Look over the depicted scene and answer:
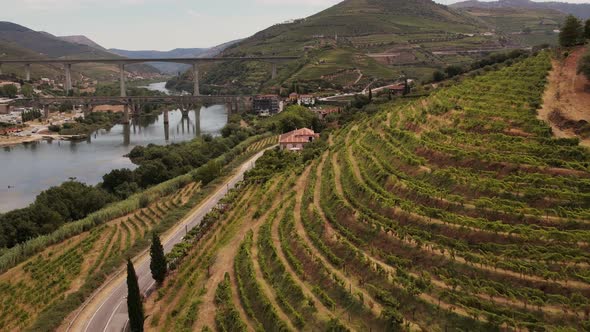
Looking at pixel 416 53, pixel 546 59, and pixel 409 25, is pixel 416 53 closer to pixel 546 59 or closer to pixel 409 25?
pixel 409 25

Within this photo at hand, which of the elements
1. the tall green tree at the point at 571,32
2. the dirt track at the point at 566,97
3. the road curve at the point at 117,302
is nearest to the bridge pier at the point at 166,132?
the road curve at the point at 117,302

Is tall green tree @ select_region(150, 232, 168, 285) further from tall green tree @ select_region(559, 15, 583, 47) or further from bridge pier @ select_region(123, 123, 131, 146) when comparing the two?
bridge pier @ select_region(123, 123, 131, 146)

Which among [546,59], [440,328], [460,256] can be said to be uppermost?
[546,59]

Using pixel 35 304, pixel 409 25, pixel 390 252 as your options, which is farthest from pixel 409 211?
pixel 409 25

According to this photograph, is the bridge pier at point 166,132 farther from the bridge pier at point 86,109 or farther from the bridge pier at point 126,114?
the bridge pier at point 86,109

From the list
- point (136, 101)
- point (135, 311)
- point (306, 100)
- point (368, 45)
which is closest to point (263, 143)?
point (306, 100)

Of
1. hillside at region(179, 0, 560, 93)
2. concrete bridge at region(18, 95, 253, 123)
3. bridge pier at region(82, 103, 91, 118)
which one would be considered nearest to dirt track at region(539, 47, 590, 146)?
hillside at region(179, 0, 560, 93)
